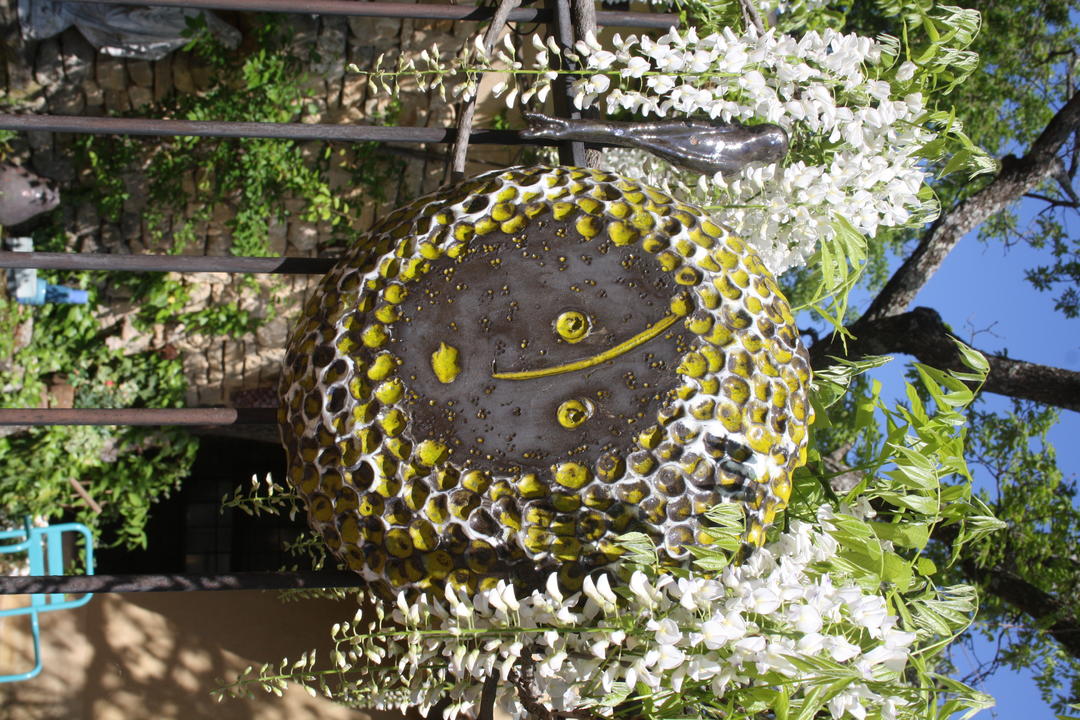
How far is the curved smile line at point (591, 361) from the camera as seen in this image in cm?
86

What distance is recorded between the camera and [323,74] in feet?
13.4

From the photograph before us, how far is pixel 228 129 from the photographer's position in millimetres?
1146

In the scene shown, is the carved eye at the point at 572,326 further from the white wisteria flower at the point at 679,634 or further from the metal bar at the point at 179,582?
the metal bar at the point at 179,582

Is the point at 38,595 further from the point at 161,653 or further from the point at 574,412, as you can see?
the point at 574,412

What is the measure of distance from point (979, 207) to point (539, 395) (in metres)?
3.50

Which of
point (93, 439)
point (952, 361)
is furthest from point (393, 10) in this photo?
point (93, 439)

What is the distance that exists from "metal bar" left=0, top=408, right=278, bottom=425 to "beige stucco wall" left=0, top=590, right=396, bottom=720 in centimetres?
214

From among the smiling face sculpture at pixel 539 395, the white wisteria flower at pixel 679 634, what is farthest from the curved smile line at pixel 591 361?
the white wisteria flower at pixel 679 634

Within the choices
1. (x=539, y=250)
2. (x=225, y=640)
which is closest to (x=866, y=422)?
(x=539, y=250)

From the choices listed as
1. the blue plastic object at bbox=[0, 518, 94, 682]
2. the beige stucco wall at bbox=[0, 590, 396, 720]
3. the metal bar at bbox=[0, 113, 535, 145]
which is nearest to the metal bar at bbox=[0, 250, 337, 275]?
the metal bar at bbox=[0, 113, 535, 145]

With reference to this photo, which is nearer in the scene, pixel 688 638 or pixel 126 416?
pixel 688 638

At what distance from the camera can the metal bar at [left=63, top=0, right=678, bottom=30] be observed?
46.3 inches

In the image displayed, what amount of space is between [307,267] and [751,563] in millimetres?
668

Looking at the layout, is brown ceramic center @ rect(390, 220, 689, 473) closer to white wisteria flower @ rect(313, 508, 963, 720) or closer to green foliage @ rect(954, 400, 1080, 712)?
white wisteria flower @ rect(313, 508, 963, 720)
